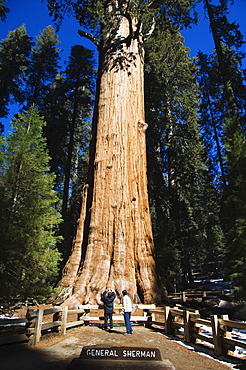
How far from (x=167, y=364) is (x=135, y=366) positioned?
389mm

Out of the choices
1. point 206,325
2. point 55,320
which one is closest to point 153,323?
point 206,325

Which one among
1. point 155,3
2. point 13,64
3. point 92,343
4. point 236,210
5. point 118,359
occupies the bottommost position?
point 92,343

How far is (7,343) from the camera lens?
4.71 m

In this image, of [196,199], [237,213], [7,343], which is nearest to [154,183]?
[196,199]

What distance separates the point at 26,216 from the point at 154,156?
11.9m

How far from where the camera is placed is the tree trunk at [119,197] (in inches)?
291

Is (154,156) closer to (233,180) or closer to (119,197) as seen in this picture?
(233,180)

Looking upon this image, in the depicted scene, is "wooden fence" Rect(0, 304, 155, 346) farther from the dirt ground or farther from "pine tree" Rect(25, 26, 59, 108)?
"pine tree" Rect(25, 26, 59, 108)

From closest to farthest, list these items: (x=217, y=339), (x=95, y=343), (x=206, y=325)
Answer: (x=217, y=339) → (x=206, y=325) → (x=95, y=343)

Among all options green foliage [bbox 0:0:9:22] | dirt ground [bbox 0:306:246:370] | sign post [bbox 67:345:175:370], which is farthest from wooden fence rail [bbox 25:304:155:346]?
green foliage [bbox 0:0:9:22]

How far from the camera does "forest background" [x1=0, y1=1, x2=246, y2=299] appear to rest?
8.62 metres

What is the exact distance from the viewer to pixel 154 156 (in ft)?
60.6

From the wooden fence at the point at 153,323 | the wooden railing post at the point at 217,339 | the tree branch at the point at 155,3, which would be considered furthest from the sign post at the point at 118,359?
the tree branch at the point at 155,3

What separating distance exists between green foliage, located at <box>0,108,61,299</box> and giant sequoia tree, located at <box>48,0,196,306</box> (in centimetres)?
94
